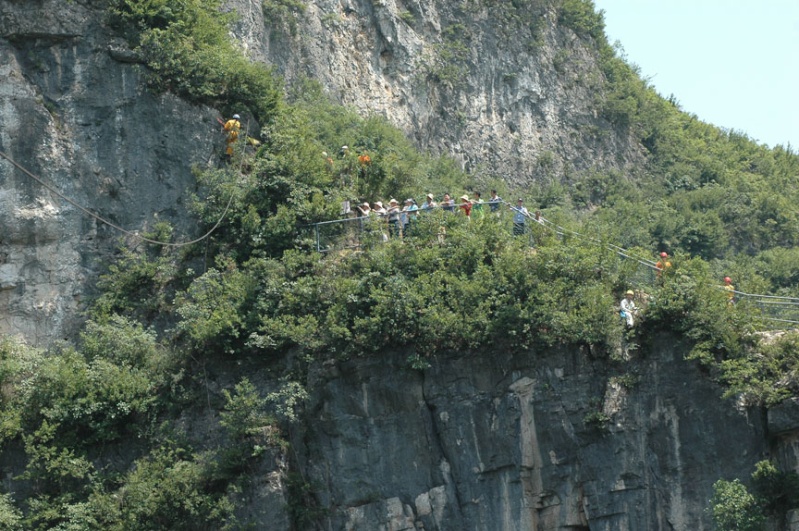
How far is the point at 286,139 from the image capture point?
30000 millimetres

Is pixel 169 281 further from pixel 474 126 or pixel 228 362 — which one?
pixel 474 126

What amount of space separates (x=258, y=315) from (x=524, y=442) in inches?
202

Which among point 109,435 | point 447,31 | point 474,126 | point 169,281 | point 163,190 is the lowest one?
point 109,435

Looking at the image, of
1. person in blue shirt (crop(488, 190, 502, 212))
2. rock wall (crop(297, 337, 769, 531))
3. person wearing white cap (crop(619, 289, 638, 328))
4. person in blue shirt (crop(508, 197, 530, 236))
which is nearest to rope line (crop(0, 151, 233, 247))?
rock wall (crop(297, 337, 769, 531))

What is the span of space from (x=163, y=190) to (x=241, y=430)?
5.74 metres

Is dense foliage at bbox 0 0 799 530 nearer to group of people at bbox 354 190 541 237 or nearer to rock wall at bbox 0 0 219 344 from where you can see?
group of people at bbox 354 190 541 237

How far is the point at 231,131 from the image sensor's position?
1180 inches

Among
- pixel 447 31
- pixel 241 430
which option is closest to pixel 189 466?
pixel 241 430

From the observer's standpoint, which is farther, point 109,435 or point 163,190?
point 163,190

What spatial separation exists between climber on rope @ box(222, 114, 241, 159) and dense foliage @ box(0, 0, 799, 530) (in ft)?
0.59

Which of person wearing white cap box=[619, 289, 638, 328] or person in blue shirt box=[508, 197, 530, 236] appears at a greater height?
person in blue shirt box=[508, 197, 530, 236]

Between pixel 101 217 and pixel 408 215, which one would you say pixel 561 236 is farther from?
pixel 101 217

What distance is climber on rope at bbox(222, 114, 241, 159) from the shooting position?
2997 centimetres

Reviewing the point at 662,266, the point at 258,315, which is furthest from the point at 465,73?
the point at 258,315
